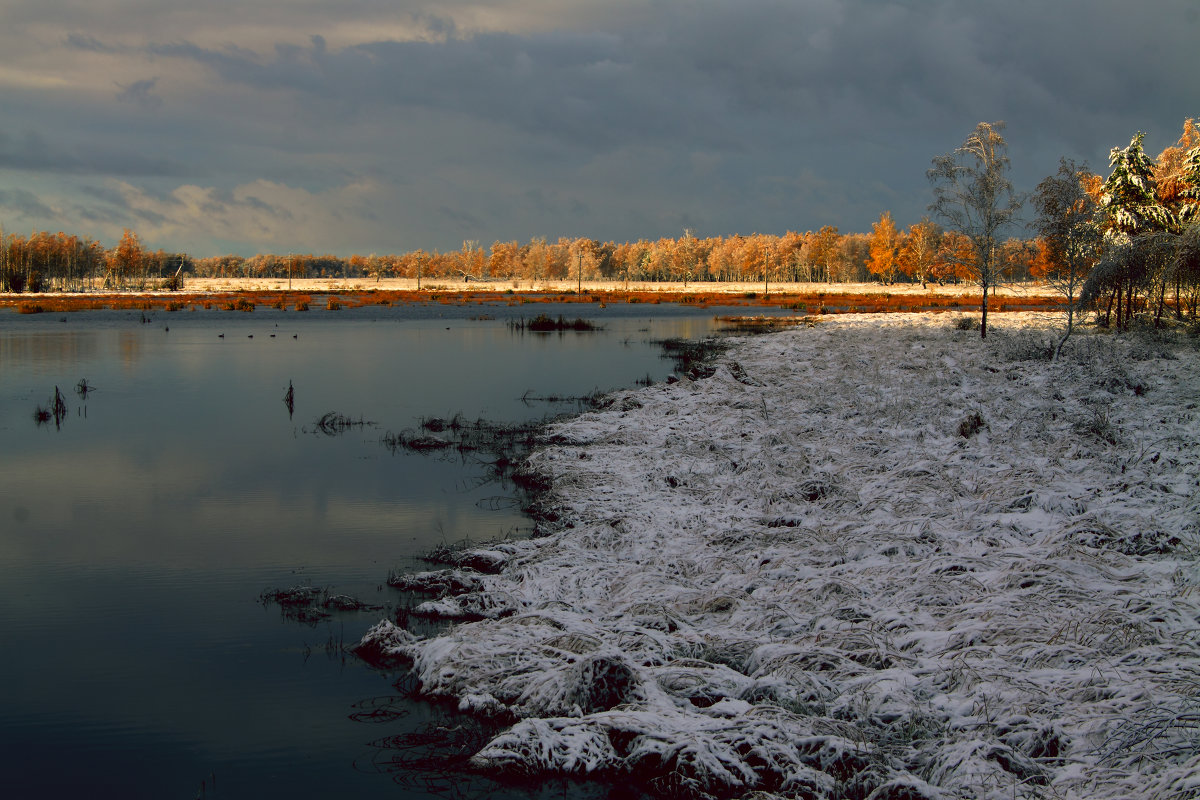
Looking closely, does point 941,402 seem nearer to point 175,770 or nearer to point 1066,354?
point 1066,354

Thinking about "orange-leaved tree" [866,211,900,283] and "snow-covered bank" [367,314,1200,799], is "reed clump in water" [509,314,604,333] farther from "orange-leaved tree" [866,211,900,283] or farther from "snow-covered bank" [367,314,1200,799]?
"orange-leaved tree" [866,211,900,283]

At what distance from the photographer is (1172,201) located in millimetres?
34969

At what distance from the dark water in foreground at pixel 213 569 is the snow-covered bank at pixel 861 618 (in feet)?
3.29

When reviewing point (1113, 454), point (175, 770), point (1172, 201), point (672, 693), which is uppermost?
point (1172, 201)

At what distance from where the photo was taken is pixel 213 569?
10906 mm

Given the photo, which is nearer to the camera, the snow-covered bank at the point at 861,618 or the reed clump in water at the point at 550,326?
the snow-covered bank at the point at 861,618

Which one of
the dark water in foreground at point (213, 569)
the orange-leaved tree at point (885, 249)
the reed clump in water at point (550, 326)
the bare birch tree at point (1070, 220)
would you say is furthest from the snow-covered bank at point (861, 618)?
the orange-leaved tree at point (885, 249)

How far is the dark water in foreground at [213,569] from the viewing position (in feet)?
21.9

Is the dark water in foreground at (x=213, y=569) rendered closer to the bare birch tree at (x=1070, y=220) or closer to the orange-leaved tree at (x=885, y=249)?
the bare birch tree at (x=1070, y=220)

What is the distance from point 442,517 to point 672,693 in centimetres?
709

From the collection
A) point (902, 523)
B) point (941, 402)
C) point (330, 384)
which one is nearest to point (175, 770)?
point (902, 523)

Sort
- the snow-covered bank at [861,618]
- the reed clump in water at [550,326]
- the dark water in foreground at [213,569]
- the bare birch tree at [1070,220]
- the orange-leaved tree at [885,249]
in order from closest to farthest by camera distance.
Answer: the snow-covered bank at [861,618] → the dark water in foreground at [213,569] → the bare birch tree at [1070,220] → the reed clump in water at [550,326] → the orange-leaved tree at [885,249]

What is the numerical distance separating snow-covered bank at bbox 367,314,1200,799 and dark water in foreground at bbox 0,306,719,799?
100cm

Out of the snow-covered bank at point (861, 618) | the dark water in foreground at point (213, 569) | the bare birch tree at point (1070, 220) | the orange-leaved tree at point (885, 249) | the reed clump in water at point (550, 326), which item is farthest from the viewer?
the orange-leaved tree at point (885, 249)
